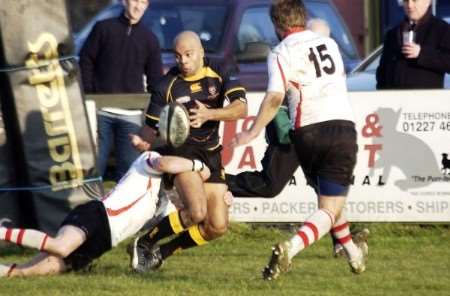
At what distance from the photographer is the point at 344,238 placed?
417 inches

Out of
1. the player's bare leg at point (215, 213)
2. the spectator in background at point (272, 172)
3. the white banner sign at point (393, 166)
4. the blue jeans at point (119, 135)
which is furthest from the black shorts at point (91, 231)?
the blue jeans at point (119, 135)

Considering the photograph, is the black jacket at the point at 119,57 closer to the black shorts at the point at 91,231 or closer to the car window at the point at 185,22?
the car window at the point at 185,22

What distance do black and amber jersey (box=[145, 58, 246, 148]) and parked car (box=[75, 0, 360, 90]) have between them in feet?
20.4

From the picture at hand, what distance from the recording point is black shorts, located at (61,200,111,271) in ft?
35.2

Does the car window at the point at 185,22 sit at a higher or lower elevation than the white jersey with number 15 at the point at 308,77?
lower

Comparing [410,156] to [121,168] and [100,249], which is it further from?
[100,249]

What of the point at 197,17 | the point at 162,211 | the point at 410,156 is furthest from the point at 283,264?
the point at 197,17

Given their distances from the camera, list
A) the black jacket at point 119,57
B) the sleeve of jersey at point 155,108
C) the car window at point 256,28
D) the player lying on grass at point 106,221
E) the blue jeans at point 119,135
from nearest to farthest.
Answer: the player lying on grass at point 106,221 < the sleeve of jersey at point 155,108 < the blue jeans at point 119,135 < the black jacket at point 119,57 < the car window at point 256,28

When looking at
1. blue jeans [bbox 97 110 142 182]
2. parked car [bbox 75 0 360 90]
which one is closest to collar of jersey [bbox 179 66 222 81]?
blue jeans [bbox 97 110 142 182]

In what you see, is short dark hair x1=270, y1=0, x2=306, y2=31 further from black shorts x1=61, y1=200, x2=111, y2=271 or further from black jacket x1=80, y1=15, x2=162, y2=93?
black jacket x1=80, y1=15, x2=162, y2=93

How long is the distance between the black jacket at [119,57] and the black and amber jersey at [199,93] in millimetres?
3168

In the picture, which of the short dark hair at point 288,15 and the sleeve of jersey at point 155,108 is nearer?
the short dark hair at point 288,15

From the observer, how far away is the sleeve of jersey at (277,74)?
33.5 ft

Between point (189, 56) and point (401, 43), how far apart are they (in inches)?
118
